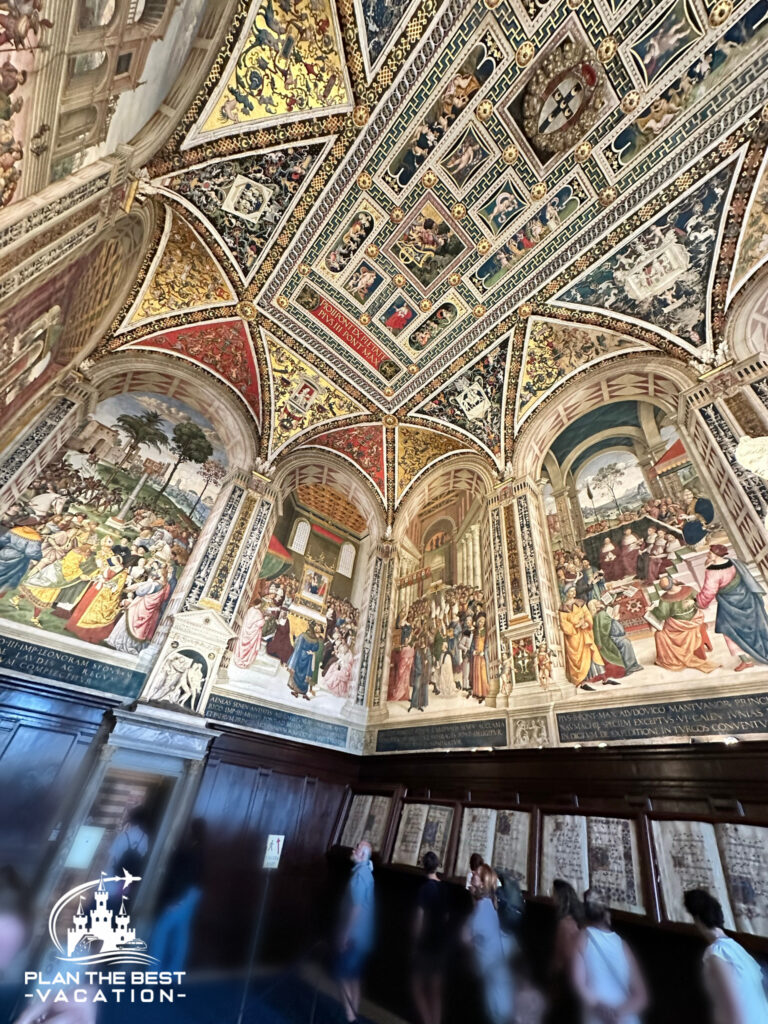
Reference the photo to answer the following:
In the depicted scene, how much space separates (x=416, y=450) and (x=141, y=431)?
6055 millimetres

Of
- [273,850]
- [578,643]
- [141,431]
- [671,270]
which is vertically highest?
[671,270]

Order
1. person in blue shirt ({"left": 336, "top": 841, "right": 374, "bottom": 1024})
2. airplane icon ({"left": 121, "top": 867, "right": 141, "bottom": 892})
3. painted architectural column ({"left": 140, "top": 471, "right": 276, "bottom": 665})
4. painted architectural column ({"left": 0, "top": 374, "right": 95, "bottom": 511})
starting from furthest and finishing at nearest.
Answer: painted architectural column ({"left": 140, "top": 471, "right": 276, "bottom": 665}) → painted architectural column ({"left": 0, "top": 374, "right": 95, "bottom": 511}) → airplane icon ({"left": 121, "top": 867, "right": 141, "bottom": 892}) → person in blue shirt ({"left": 336, "top": 841, "right": 374, "bottom": 1024})

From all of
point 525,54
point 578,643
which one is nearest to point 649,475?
point 578,643

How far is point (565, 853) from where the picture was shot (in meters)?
4.48

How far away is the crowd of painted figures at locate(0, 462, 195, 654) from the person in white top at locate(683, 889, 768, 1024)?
7242mm

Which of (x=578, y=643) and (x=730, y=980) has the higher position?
(x=578, y=643)

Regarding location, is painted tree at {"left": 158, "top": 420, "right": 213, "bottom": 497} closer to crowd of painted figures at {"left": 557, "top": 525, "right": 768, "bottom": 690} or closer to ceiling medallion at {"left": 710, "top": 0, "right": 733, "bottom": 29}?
crowd of painted figures at {"left": 557, "top": 525, "right": 768, "bottom": 690}

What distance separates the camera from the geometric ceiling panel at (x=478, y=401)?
890cm

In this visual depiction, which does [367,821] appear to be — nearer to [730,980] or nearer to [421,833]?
[421,833]

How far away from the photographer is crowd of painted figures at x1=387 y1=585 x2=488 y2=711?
751cm

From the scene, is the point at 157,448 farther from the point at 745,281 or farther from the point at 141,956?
the point at 745,281

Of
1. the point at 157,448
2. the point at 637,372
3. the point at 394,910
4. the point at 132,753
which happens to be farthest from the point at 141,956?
the point at 637,372

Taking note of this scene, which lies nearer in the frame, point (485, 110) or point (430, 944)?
point (430, 944)

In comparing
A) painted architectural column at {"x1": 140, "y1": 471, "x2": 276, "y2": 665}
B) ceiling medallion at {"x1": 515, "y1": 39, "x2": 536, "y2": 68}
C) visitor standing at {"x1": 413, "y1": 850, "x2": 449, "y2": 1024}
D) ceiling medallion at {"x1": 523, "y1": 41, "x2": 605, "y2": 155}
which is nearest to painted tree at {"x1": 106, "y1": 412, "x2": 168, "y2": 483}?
painted architectural column at {"x1": 140, "y1": 471, "x2": 276, "y2": 665}
